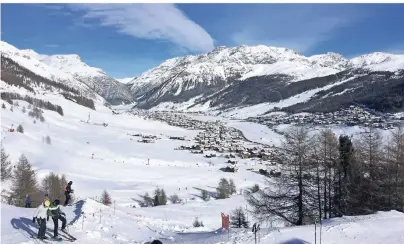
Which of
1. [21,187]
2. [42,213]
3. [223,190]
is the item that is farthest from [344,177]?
[223,190]

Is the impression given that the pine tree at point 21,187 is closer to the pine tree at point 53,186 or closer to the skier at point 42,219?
the pine tree at point 53,186

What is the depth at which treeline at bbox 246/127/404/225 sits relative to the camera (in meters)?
24.3

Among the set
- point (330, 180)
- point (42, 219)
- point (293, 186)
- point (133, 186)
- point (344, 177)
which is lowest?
point (133, 186)

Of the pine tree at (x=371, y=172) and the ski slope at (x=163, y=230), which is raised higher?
the pine tree at (x=371, y=172)

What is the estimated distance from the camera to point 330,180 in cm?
2627

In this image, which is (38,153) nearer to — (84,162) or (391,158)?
(84,162)

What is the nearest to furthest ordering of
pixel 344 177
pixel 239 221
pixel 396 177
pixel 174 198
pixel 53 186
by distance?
pixel 344 177
pixel 396 177
pixel 239 221
pixel 53 186
pixel 174 198

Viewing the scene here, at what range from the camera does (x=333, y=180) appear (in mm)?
26906

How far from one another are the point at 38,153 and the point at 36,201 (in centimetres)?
4657

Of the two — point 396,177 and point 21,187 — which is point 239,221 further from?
point 21,187

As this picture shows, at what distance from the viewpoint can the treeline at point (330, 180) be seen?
79.9ft

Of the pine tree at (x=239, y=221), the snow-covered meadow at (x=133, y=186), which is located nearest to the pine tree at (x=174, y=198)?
the snow-covered meadow at (x=133, y=186)

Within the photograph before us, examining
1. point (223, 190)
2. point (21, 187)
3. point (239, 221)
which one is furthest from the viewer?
point (223, 190)

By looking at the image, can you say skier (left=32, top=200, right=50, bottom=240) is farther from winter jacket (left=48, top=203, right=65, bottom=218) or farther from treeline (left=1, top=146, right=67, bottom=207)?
treeline (left=1, top=146, right=67, bottom=207)
